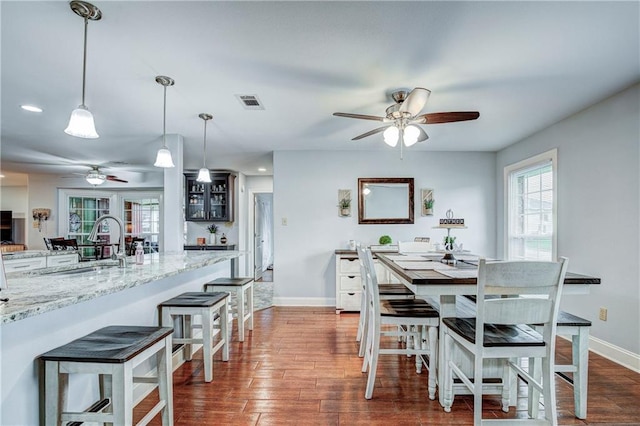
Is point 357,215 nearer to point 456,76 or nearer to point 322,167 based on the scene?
point 322,167

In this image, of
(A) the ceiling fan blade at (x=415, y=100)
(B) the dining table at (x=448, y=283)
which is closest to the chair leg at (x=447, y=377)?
(B) the dining table at (x=448, y=283)

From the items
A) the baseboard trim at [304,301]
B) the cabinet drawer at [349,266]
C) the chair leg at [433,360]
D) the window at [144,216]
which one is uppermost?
the window at [144,216]

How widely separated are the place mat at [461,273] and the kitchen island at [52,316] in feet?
5.66

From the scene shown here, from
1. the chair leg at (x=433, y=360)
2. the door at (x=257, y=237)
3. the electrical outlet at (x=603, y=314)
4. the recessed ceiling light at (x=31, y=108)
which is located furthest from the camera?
the door at (x=257, y=237)

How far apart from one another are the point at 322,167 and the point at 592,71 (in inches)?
126

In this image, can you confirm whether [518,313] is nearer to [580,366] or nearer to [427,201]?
[580,366]

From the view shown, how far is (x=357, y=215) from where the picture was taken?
493 centimetres

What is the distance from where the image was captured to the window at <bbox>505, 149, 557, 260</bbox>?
3.79 m

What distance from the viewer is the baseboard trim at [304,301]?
4.83m

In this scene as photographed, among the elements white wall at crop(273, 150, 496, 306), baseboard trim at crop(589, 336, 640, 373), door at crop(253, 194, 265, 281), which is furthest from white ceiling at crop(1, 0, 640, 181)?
door at crop(253, 194, 265, 281)

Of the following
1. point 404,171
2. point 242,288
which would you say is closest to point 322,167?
point 404,171

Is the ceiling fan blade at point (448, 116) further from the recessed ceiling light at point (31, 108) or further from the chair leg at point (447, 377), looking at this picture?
the recessed ceiling light at point (31, 108)

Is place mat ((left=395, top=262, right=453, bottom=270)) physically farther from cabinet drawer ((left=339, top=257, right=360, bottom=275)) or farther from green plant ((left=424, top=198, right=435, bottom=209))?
green plant ((left=424, top=198, right=435, bottom=209))

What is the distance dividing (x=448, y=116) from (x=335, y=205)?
2518mm
